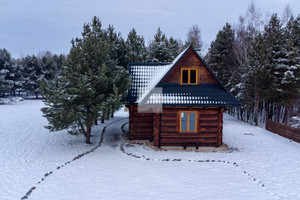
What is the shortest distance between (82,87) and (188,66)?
281 inches

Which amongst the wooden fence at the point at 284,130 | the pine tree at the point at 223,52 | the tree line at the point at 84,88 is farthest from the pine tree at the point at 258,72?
the tree line at the point at 84,88

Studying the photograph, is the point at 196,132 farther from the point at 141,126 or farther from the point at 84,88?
the point at 84,88

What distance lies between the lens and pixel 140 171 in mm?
10359

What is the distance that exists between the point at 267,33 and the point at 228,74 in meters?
8.78

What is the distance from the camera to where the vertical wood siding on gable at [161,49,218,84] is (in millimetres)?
14477

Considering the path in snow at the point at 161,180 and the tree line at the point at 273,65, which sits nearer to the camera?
the path in snow at the point at 161,180

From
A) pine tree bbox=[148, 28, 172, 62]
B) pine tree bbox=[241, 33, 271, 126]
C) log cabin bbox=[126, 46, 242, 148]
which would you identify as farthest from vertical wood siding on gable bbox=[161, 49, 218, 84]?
pine tree bbox=[148, 28, 172, 62]

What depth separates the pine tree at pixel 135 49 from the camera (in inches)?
1070

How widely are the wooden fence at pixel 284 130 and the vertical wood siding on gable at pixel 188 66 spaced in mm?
8476

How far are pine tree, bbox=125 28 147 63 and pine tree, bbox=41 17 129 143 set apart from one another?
41.6ft

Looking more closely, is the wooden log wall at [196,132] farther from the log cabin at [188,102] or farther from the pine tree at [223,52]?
the pine tree at [223,52]

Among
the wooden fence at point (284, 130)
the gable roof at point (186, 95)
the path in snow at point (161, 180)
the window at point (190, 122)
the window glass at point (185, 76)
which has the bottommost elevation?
the path in snow at point (161, 180)

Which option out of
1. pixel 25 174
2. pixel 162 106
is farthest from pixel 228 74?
pixel 25 174

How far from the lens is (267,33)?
27172 mm
